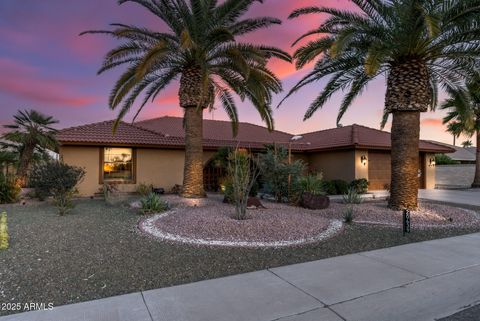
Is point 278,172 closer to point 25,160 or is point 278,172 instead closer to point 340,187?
point 340,187

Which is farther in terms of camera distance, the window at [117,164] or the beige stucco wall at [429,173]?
the beige stucco wall at [429,173]

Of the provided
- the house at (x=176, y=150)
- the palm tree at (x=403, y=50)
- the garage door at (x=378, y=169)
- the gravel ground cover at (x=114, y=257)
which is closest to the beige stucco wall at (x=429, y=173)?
the house at (x=176, y=150)

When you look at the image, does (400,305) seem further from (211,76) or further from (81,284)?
(211,76)

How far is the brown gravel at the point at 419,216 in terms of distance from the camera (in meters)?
10.1

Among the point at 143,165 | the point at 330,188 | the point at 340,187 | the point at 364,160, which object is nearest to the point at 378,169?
the point at 364,160

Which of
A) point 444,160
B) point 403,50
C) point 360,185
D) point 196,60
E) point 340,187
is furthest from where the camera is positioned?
point 444,160

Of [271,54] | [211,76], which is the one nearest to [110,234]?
[211,76]

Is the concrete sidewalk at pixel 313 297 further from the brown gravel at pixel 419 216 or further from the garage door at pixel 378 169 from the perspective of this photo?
the garage door at pixel 378 169

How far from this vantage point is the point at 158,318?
3971mm

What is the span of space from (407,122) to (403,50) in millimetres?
2472

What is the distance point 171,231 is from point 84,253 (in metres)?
2.21

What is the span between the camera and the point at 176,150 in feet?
63.8

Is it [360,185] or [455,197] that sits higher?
[360,185]

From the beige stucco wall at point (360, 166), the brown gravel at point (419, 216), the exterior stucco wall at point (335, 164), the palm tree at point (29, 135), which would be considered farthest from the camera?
the exterior stucco wall at point (335, 164)
